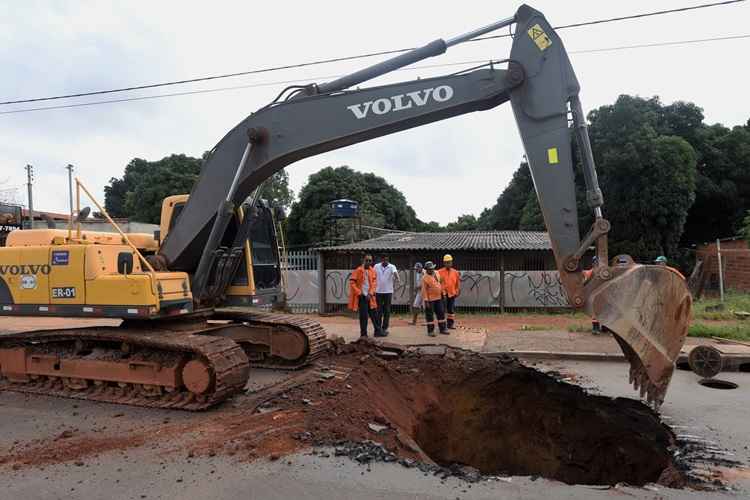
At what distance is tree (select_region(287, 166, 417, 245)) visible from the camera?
3650cm

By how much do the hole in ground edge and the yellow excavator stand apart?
2386 mm

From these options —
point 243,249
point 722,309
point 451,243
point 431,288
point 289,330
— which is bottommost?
point 722,309

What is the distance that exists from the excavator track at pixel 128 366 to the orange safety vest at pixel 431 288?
214 inches

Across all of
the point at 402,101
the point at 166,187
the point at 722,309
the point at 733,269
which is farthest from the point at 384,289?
the point at 166,187

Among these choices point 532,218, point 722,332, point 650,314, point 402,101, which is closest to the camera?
point 650,314

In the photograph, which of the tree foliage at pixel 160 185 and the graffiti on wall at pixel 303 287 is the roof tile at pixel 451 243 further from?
the tree foliage at pixel 160 185

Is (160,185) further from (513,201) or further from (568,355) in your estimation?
(568,355)

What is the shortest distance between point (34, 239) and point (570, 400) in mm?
7068

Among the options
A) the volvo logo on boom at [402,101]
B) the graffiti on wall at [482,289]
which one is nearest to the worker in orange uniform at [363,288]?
the volvo logo on boom at [402,101]

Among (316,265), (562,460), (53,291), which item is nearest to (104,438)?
(53,291)

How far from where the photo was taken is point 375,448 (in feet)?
15.1

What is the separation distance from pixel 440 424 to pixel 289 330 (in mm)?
2657

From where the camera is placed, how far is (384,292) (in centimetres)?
1142

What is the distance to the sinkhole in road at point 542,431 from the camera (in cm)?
539
